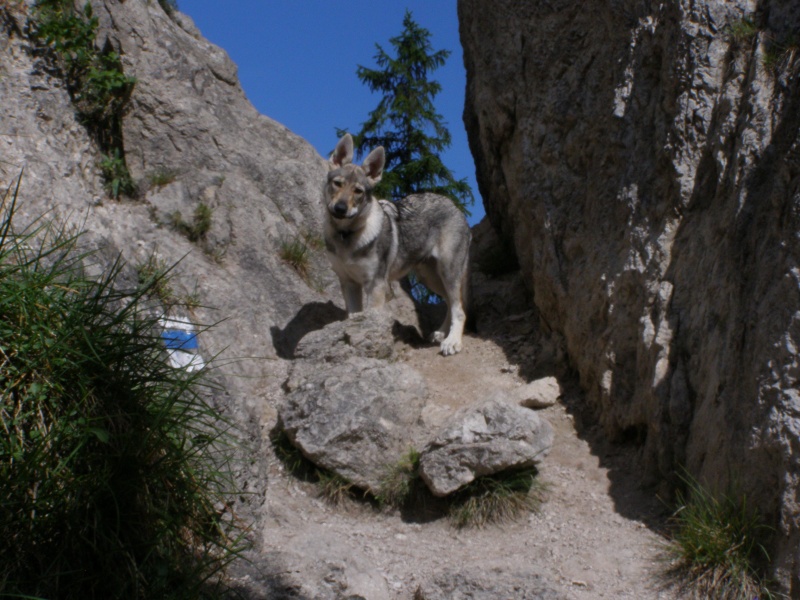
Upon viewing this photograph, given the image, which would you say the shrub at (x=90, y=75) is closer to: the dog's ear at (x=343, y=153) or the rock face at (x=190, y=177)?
the rock face at (x=190, y=177)

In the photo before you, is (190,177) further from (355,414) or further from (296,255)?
(355,414)

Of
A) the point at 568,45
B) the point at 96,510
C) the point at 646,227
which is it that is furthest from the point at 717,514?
the point at 568,45

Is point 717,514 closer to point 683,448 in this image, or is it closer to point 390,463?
point 683,448

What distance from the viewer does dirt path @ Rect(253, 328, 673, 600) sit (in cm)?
508

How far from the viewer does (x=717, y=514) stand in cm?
492

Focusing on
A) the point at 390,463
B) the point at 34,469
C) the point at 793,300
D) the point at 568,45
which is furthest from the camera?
the point at 568,45

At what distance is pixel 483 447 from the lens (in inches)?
234

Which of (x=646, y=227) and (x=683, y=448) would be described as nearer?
(x=683, y=448)

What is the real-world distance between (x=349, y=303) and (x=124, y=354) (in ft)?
18.4

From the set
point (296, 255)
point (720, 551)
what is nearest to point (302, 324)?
point (296, 255)

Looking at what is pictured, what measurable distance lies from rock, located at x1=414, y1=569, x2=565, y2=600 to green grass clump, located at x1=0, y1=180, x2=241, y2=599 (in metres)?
1.52

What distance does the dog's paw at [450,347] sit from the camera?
29.4 ft

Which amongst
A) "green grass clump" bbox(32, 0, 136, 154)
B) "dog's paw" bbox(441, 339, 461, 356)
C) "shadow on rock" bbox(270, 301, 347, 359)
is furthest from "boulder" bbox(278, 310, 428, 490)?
"green grass clump" bbox(32, 0, 136, 154)

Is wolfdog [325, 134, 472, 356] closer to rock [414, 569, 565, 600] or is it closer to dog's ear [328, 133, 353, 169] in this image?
dog's ear [328, 133, 353, 169]
